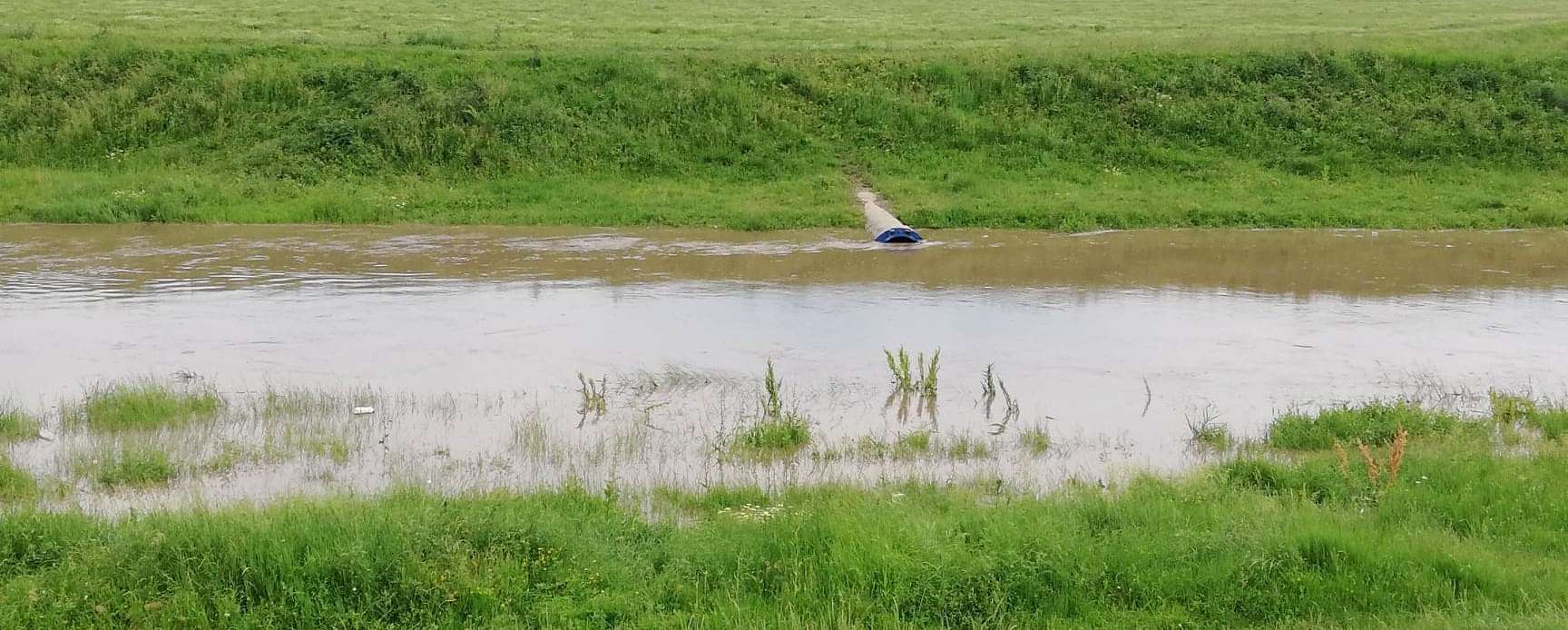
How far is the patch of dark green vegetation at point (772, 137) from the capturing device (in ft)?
67.9

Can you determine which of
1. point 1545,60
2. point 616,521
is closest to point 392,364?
point 616,521

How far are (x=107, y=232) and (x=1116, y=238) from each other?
1495 cm

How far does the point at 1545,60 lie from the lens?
89.8ft

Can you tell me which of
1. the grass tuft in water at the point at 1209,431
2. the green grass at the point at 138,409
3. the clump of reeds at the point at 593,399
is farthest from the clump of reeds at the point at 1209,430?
the green grass at the point at 138,409

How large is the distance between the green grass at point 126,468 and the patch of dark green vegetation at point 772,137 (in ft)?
40.4

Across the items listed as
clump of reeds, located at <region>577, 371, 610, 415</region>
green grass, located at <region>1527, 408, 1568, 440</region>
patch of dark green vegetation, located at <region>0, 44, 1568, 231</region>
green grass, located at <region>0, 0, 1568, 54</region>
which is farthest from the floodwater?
green grass, located at <region>0, 0, 1568, 54</region>

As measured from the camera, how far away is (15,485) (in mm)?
7574

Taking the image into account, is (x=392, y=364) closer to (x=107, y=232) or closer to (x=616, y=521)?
(x=616, y=521)

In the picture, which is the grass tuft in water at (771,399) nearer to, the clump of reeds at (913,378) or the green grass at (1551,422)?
the clump of reeds at (913,378)

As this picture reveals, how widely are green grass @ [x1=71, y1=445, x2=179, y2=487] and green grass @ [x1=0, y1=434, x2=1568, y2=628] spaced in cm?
116

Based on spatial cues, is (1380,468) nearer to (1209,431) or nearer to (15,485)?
(1209,431)

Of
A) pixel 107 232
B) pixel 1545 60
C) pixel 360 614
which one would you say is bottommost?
pixel 360 614

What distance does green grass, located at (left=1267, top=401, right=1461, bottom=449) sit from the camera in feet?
28.8

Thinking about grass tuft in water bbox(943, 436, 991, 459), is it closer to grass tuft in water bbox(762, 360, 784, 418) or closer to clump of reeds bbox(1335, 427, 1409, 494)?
grass tuft in water bbox(762, 360, 784, 418)
